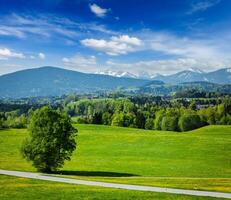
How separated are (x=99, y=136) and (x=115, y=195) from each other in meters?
69.2

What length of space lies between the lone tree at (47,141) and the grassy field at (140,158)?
2662 millimetres

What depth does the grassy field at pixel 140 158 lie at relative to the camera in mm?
51438

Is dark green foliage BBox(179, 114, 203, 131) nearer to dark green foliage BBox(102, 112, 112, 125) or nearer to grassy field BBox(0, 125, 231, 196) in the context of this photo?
dark green foliage BBox(102, 112, 112, 125)

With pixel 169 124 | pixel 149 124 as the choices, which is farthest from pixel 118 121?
pixel 169 124

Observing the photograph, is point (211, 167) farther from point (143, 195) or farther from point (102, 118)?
point (102, 118)

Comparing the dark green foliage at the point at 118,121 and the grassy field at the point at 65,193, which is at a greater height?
the dark green foliage at the point at 118,121

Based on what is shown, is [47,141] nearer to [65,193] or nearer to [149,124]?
[65,193]

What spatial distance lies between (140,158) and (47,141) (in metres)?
24.1

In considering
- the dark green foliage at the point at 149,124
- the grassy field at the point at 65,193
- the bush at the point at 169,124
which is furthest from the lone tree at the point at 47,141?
the dark green foliage at the point at 149,124

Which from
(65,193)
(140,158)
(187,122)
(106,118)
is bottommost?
(140,158)

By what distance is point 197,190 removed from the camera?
29906mm

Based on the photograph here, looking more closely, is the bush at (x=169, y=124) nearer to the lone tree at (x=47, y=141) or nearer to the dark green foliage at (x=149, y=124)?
the dark green foliage at (x=149, y=124)

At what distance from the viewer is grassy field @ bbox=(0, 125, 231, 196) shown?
51438mm

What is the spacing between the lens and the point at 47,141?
51.3 metres
